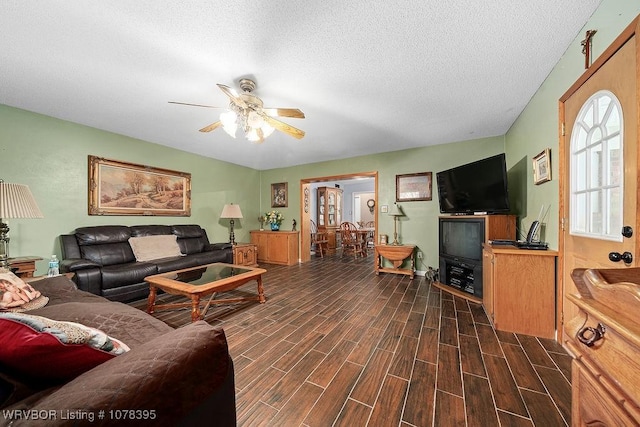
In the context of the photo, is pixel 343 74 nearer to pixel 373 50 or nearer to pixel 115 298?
pixel 373 50

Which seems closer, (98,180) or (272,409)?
(272,409)

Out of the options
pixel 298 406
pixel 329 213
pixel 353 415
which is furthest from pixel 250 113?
pixel 329 213

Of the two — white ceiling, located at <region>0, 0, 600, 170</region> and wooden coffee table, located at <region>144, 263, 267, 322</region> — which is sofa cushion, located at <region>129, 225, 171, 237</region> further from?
white ceiling, located at <region>0, 0, 600, 170</region>

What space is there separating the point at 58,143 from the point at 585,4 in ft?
17.0

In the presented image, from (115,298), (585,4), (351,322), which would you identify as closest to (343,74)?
(585,4)

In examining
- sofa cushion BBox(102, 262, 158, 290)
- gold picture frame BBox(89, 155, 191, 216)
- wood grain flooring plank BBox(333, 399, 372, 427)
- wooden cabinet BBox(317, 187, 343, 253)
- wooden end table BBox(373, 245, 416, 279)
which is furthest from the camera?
wooden cabinet BBox(317, 187, 343, 253)

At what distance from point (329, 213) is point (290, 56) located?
553 centimetres

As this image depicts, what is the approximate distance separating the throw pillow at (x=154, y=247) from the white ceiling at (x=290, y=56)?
1677mm

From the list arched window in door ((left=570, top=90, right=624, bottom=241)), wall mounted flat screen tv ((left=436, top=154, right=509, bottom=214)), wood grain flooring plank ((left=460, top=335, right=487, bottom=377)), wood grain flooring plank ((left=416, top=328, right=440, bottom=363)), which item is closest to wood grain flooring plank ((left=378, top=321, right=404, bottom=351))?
wood grain flooring plank ((left=416, top=328, right=440, bottom=363))

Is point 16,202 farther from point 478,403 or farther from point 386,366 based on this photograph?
point 478,403

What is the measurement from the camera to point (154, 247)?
338cm

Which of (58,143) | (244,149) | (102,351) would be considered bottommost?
(102,351)

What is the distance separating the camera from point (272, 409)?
124 cm

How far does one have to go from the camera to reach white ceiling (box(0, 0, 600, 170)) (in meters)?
1.39
